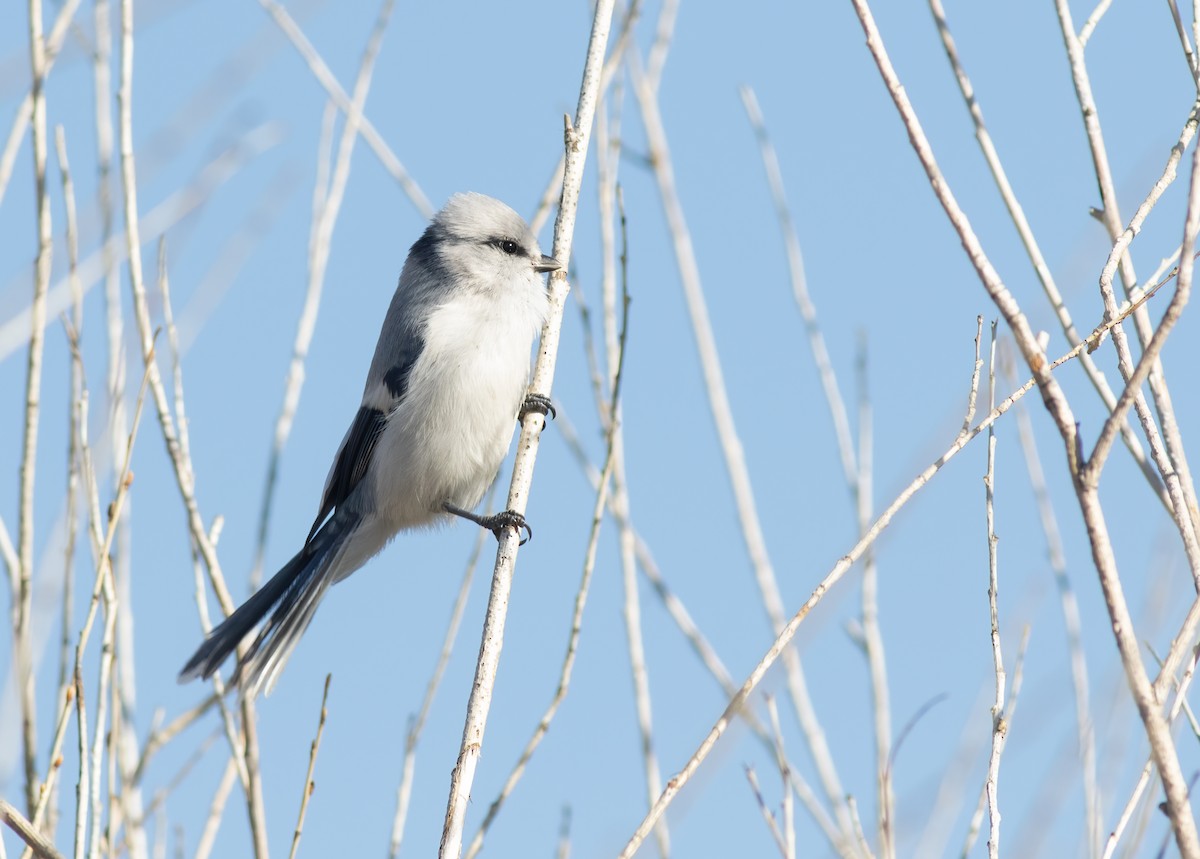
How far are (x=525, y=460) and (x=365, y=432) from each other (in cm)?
117

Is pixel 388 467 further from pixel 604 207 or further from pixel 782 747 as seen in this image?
pixel 782 747

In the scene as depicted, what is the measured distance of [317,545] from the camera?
10.8 feet

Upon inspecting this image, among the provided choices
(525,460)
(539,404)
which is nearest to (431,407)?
(539,404)

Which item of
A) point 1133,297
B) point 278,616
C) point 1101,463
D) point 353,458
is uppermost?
point 353,458

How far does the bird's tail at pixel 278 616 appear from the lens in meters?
2.72

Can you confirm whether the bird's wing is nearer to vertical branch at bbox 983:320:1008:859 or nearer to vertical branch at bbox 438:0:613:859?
vertical branch at bbox 438:0:613:859

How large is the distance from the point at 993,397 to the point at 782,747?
72cm

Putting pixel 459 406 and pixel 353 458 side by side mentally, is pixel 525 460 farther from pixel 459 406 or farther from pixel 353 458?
pixel 353 458

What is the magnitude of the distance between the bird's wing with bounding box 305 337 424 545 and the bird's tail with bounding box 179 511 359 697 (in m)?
0.06

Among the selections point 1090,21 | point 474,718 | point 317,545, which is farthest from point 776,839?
point 317,545

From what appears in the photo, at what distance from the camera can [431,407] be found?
316 cm

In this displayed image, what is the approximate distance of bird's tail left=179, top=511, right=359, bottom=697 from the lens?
2721 millimetres

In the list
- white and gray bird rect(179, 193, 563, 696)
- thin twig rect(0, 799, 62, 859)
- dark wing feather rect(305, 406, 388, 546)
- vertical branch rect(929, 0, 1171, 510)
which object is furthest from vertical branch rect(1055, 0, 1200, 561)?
dark wing feather rect(305, 406, 388, 546)

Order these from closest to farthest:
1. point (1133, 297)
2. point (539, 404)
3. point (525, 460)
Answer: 1. point (1133, 297)
2. point (525, 460)
3. point (539, 404)
